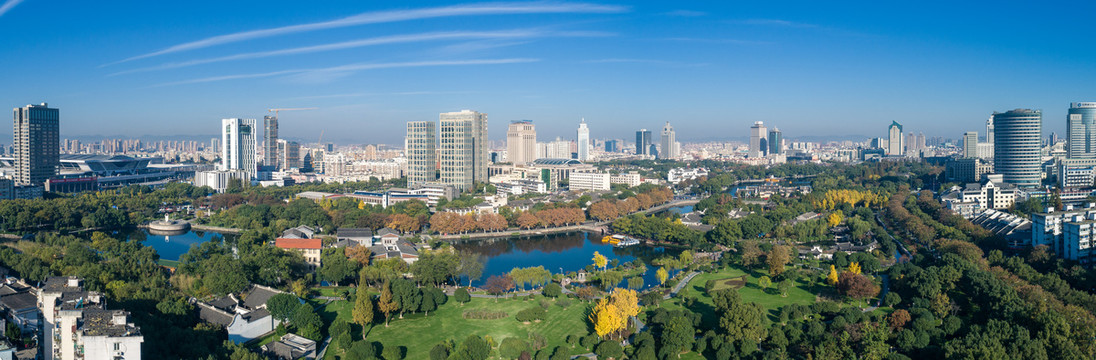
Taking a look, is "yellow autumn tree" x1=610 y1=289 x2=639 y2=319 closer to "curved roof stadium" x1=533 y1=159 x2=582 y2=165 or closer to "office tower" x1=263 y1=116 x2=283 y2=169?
"curved roof stadium" x1=533 y1=159 x2=582 y2=165

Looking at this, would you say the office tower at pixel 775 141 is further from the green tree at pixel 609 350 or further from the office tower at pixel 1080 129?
the green tree at pixel 609 350

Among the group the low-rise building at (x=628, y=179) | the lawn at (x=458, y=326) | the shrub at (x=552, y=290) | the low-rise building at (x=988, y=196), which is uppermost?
the low-rise building at (x=628, y=179)

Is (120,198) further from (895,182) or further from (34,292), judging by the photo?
(895,182)

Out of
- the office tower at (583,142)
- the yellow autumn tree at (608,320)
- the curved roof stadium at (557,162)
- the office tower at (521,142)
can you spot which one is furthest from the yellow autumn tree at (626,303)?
the office tower at (583,142)

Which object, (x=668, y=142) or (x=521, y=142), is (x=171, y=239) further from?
(x=668, y=142)

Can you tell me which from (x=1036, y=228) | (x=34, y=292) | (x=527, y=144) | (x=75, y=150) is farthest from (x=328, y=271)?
(x=75, y=150)

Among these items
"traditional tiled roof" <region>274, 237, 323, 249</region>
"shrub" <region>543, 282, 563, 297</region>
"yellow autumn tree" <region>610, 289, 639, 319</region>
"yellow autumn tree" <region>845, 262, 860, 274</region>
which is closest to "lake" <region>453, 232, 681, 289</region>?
"shrub" <region>543, 282, 563, 297</region>
